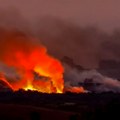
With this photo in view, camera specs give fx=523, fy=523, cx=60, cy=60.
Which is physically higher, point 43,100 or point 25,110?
point 43,100

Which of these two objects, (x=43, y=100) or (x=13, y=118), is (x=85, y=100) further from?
(x=13, y=118)

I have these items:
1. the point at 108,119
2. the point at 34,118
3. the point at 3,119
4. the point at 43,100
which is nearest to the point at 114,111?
the point at 108,119

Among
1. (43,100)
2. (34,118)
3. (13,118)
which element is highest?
(43,100)

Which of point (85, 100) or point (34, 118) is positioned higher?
point (85, 100)

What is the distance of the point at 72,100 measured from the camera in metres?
196

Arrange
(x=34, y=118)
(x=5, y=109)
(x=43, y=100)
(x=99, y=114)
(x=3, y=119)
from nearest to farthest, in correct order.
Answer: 1. (x=34, y=118)
2. (x=99, y=114)
3. (x=3, y=119)
4. (x=5, y=109)
5. (x=43, y=100)

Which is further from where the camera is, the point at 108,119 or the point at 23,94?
the point at 23,94

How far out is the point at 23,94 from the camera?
198375 millimetres

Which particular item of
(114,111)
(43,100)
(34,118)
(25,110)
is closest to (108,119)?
(114,111)

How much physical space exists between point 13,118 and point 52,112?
2195 centimetres

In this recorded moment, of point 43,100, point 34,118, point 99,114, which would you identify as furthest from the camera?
A: point 43,100

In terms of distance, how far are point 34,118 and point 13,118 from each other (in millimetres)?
53399

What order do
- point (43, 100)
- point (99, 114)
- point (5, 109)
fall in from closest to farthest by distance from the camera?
point (99, 114), point (5, 109), point (43, 100)

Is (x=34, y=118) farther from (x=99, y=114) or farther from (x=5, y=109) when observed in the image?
(x=5, y=109)
